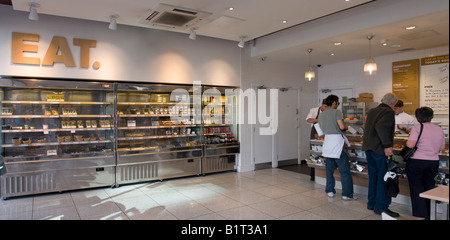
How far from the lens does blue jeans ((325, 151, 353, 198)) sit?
485 centimetres

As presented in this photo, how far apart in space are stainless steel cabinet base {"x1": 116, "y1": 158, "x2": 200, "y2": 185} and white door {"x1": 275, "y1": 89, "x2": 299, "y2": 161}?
2.52m

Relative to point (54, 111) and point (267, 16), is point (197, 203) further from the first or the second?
point (267, 16)

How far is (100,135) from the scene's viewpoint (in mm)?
5895

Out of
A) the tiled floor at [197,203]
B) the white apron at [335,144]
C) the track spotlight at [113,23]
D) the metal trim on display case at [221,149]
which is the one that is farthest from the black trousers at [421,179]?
the track spotlight at [113,23]

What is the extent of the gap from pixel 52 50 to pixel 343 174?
534 centimetres

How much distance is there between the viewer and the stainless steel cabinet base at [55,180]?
4.88 m

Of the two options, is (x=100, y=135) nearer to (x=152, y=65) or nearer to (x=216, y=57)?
(x=152, y=65)

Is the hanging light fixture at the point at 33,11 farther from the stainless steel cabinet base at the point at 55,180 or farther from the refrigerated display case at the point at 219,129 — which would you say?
the refrigerated display case at the point at 219,129

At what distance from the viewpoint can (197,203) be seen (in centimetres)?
470

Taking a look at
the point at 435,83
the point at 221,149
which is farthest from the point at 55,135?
the point at 435,83

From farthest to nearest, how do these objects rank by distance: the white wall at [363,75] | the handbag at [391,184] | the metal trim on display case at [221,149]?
the metal trim on display case at [221,149]
the white wall at [363,75]
the handbag at [391,184]

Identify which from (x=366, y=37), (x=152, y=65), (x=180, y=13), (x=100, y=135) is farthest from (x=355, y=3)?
(x=100, y=135)

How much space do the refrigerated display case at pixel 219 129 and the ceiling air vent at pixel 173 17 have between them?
2.02 m

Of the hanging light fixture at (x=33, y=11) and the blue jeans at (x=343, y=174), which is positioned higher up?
the hanging light fixture at (x=33, y=11)
